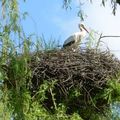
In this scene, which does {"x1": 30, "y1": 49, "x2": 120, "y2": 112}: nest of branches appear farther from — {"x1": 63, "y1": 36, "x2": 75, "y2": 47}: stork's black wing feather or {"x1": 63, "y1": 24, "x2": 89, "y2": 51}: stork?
{"x1": 63, "y1": 36, "x2": 75, "y2": 47}: stork's black wing feather

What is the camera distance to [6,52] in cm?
370

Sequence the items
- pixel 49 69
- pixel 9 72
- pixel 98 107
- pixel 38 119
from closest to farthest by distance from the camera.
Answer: pixel 9 72 < pixel 38 119 < pixel 49 69 < pixel 98 107

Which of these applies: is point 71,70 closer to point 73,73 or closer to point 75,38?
point 73,73

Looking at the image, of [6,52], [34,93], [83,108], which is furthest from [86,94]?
[6,52]

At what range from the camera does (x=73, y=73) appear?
513cm

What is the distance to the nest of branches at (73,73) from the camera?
16.6 feet

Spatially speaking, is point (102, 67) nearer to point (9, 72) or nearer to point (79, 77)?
point (79, 77)

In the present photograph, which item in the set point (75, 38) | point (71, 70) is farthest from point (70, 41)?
point (71, 70)

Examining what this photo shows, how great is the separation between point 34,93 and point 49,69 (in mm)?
312

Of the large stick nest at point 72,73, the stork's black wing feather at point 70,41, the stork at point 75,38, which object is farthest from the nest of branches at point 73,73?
the stork's black wing feather at point 70,41

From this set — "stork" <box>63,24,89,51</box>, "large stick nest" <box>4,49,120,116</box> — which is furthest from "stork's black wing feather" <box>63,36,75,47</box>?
"large stick nest" <box>4,49,120,116</box>

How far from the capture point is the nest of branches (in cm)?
507

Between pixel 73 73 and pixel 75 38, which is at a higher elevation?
pixel 75 38

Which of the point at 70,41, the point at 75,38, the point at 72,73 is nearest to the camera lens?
the point at 72,73
